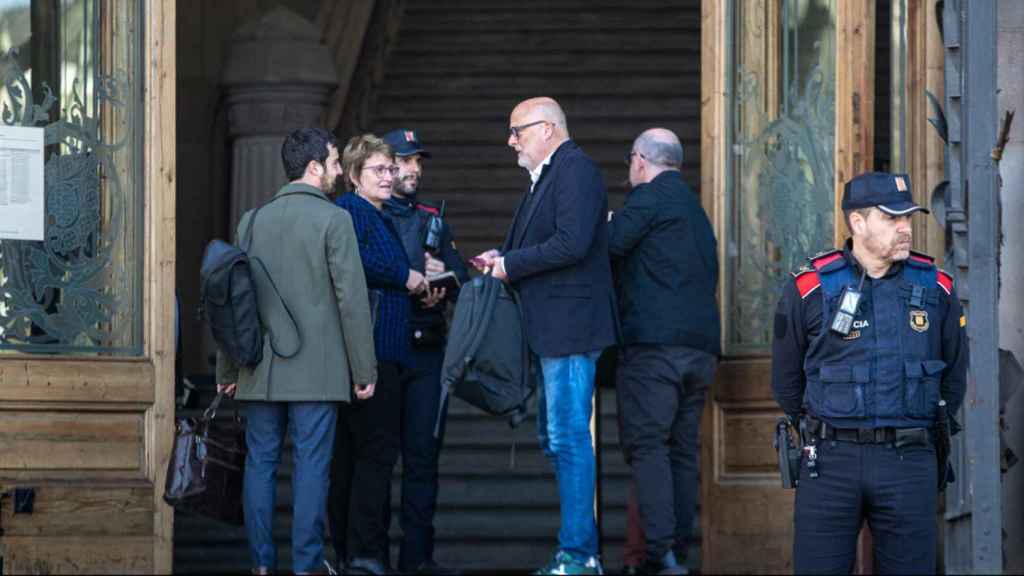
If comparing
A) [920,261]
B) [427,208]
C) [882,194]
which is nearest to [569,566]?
[427,208]

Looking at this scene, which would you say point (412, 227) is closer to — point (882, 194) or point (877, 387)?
point (882, 194)

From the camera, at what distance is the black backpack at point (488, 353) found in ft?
27.8

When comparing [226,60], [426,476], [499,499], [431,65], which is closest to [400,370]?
[426,476]

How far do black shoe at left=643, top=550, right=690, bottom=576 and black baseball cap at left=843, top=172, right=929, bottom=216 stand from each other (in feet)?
7.34

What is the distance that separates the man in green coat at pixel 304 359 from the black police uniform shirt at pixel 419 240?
708 mm

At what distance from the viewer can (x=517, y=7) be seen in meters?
17.4

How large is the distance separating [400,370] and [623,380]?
94cm

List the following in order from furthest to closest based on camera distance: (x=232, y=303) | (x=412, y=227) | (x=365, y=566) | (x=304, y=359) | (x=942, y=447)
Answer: (x=412, y=227) < (x=365, y=566) < (x=304, y=359) < (x=232, y=303) < (x=942, y=447)

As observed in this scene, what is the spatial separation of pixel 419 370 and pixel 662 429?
3.45 feet

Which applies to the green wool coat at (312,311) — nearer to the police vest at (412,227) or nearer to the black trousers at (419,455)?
the black trousers at (419,455)

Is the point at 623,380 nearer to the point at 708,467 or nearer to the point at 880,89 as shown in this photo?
the point at 708,467

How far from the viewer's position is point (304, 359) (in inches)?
326

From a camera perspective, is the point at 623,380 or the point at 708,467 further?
the point at 708,467

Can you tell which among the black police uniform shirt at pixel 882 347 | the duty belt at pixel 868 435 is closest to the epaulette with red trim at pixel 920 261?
the black police uniform shirt at pixel 882 347
